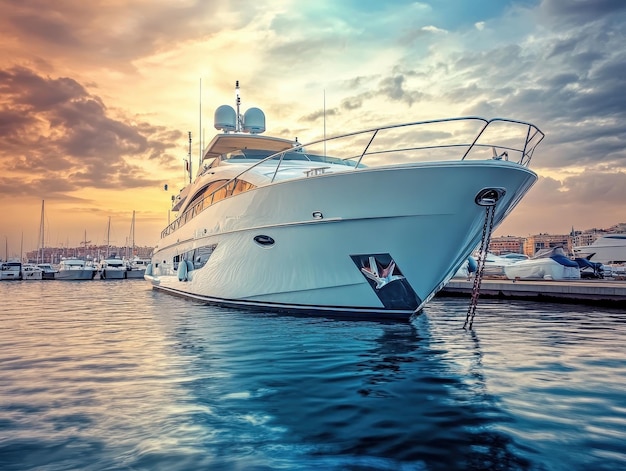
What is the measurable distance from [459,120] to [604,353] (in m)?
4.11

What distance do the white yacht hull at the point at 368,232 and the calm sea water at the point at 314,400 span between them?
0.94 m

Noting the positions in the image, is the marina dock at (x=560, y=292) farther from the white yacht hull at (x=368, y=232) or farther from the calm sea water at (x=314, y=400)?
the white yacht hull at (x=368, y=232)

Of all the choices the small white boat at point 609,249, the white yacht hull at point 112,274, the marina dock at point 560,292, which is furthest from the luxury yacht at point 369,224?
the white yacht hull at point 112,274

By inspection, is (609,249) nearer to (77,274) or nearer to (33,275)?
(77,274)

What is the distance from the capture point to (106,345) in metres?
7.47

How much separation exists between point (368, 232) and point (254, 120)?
1229 centimetres

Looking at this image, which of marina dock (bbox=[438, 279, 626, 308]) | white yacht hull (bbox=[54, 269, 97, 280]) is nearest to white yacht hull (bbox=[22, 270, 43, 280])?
white yacht hull (bbox=[54, 269, 97, 280])

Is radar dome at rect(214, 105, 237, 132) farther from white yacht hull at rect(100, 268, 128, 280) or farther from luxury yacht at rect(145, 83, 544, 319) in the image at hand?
white yacht hull at rect(100, 268, 128, 280)

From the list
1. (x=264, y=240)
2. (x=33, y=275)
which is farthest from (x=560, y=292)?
(x=33, y=275)

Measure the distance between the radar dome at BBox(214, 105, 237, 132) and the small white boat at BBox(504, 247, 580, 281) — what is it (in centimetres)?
→ 1382

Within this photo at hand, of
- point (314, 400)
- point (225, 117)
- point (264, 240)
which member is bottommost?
point (314, 400)

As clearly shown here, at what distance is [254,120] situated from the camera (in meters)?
19.2

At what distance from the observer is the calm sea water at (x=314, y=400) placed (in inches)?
125

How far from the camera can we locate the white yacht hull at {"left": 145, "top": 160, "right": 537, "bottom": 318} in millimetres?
7867
